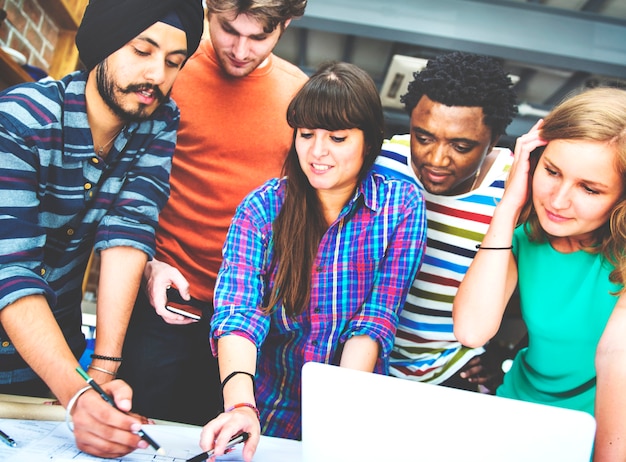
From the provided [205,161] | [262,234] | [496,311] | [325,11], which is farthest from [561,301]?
[325,11]

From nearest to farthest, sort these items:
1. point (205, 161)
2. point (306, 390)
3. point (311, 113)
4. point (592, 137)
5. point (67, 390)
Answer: point (306, 390) → point (67, 390) → point (592, 137) → point (311, 113) → point (205, 161)

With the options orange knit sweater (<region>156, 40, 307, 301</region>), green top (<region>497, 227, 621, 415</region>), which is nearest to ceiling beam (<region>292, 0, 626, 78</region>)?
orange knit sweater (<region>156, 40, 307, 301</region>)

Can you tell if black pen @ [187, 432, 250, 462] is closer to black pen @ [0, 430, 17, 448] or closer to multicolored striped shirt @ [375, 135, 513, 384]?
black pen @ [0, 430, 17, 448]

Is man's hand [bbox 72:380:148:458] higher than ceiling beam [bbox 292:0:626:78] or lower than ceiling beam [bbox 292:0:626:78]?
lower

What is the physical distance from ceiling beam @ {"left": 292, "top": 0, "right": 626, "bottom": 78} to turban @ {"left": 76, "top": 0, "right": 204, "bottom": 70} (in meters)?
0.65

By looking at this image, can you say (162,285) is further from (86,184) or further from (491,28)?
(491,28)

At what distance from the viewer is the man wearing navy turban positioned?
99 centimetres

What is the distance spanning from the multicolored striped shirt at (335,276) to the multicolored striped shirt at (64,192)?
234 mm

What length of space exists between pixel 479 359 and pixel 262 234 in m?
0.68

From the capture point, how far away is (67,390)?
949 millimetres

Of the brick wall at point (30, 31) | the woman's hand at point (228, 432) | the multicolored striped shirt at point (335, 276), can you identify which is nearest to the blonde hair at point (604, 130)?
the multicolored striped shirt at point (335, 276)

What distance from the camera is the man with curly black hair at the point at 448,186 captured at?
4.50 feet

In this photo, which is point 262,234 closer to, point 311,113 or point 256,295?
point 256,295

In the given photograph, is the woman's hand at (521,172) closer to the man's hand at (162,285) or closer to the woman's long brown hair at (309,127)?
the woman's long brown hair at (309,127)
